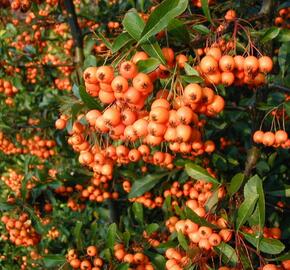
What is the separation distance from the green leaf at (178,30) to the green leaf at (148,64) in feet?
0.62

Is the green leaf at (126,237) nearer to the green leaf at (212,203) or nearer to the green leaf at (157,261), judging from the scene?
the green leaf at (157,261)

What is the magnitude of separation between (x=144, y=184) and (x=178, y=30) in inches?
85.2

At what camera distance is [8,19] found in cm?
720

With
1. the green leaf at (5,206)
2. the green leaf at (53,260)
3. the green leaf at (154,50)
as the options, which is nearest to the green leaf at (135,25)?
the green leaf at (154,50)

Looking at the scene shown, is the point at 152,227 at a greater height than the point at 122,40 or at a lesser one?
lesser

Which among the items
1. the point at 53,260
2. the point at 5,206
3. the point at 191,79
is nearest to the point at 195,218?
the point at 191,79

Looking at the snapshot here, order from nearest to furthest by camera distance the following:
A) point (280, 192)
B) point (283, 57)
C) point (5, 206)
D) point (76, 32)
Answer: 1. point (283, 57)
2. point (280, 192)
3. point (5, 206)
4. point (76, 32)

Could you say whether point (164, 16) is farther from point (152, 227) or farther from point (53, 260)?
point (53, 260)

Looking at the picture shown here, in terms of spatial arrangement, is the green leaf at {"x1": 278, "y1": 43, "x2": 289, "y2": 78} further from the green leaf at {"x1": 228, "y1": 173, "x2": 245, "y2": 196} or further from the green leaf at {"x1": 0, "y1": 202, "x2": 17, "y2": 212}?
the green leaf at {"x1": 0, "y1": 202, "x2": 17, "y2": 212}

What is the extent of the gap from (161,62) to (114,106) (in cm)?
33

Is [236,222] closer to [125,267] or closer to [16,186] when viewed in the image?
[125,267]

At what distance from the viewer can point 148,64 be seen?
5.69 ft

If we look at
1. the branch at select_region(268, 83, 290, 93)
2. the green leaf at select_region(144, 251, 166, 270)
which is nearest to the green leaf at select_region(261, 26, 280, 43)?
the branch at select_region(268, 83, 290, 93)

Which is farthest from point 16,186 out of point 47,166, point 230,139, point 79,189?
point 230,139
